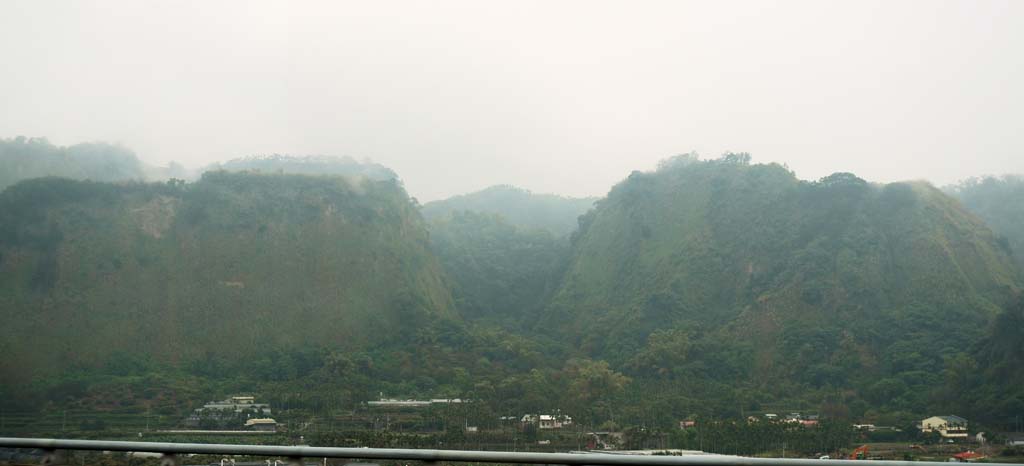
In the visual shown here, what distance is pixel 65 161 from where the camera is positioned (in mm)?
69312

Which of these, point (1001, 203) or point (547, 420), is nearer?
point (547, 420)

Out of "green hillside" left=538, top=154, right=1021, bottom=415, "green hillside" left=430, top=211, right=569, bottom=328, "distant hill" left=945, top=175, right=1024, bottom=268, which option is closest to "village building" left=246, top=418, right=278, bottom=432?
"green hillside" left=538, top=154, right=1021, bottom=415

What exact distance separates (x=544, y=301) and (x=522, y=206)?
33883mm

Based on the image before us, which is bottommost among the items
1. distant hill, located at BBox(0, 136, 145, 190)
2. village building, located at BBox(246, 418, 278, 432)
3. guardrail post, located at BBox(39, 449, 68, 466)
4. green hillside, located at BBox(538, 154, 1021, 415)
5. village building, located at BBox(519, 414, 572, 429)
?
village building, located at BBox(519, 414, 572, 429)

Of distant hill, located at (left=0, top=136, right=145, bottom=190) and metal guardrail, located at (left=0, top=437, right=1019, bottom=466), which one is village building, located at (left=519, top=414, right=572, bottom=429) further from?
distant hill, located at (left=0, top=136, right=145, bottom=190)

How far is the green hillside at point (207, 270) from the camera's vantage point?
4572cm

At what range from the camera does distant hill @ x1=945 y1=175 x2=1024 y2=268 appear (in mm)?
63562

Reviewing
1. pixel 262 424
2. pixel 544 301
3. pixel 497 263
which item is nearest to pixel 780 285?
pixel 544 301

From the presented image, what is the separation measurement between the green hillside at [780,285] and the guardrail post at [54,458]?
3798 centimetres

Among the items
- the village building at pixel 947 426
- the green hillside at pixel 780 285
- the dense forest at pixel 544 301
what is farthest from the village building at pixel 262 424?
the village building at pixel 947 426

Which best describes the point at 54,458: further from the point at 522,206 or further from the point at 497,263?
the point at 522,206

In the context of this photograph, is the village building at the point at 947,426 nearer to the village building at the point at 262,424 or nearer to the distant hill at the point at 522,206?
the village building at the point at 262,424

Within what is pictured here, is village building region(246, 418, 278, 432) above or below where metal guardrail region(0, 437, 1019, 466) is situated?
below

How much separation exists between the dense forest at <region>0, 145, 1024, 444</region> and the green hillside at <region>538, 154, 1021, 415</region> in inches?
7.5
